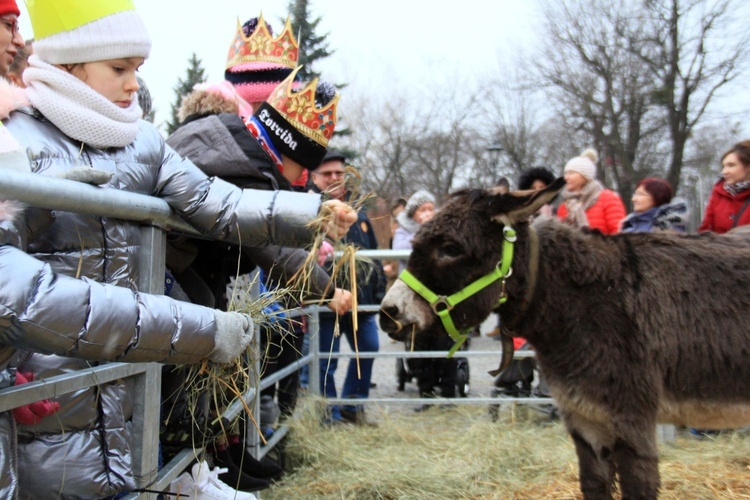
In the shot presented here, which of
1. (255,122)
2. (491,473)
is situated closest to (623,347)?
(491,473)

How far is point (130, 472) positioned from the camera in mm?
1790

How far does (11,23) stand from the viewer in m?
2.39

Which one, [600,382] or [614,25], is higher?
[614,25]

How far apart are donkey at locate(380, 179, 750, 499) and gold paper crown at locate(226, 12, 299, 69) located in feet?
5.48

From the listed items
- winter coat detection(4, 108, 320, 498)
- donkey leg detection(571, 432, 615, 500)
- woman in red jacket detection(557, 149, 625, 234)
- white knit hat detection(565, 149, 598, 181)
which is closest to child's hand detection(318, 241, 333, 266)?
winter coat detection(4, 108, 320, 498)

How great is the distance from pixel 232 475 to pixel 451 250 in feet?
4.59

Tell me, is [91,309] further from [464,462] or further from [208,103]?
[464,462]

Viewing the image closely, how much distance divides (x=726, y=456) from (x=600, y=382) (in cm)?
196

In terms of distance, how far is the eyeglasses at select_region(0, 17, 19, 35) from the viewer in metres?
2.34

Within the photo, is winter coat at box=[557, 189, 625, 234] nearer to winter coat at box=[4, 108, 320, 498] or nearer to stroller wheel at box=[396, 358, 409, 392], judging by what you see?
stroller wheel at box=[396, 358, 409, 392]

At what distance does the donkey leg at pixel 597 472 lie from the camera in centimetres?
299

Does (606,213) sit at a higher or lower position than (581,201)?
lower

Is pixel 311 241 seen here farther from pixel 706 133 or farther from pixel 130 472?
pixel 706 133

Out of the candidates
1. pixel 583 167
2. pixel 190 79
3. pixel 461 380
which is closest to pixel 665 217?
pixel 583 167
